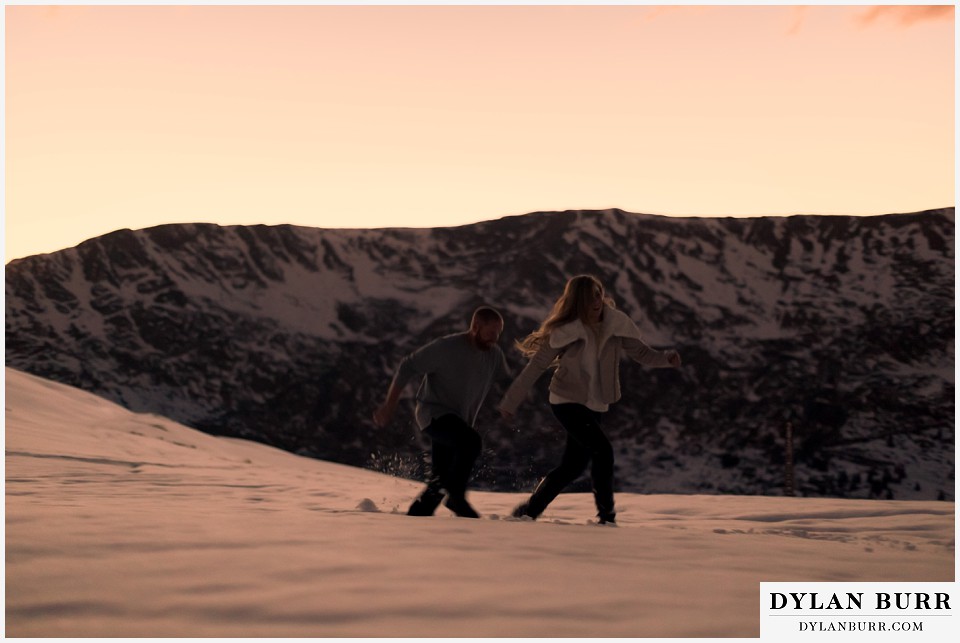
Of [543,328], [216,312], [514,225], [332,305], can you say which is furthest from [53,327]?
[543,328]

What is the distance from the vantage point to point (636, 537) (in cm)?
536

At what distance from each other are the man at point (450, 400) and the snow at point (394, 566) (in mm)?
384

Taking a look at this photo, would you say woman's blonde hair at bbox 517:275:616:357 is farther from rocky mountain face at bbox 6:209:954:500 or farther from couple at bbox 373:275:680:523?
rocky mountain face at bbox 6:209:954:500

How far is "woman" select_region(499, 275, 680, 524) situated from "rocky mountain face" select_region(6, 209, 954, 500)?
29.6m

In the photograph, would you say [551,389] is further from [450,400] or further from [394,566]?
[394,566]

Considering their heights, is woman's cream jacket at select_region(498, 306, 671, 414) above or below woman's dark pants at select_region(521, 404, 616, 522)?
above

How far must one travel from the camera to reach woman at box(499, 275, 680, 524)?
6.34 m

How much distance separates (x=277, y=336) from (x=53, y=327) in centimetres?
959

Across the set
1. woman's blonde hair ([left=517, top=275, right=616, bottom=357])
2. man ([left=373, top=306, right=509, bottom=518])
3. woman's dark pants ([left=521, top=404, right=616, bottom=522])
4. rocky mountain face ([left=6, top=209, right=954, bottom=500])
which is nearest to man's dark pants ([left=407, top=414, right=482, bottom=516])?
man ([left=373, top=306, right=509, bottom=518])

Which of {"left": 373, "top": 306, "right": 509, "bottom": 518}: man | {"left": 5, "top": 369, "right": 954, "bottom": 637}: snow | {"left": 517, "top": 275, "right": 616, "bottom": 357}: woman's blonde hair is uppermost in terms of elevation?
{"left": 517, "top": 275, "right": 616, "bottom": 357}: woman's blonde hair

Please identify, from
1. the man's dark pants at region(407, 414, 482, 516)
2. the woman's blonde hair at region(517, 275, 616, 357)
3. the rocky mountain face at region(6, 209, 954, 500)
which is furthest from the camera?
A: the rocky mountain face at region(6, 209, 954, 500)

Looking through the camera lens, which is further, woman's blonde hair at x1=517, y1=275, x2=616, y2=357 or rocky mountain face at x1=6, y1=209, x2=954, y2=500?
rocky mountain face at x1=6, y1=209, x2=954, y2=500

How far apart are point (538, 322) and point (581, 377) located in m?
41.9

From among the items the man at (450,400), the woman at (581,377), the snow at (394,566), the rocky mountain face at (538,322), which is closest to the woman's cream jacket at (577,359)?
the woman at (581,377)
